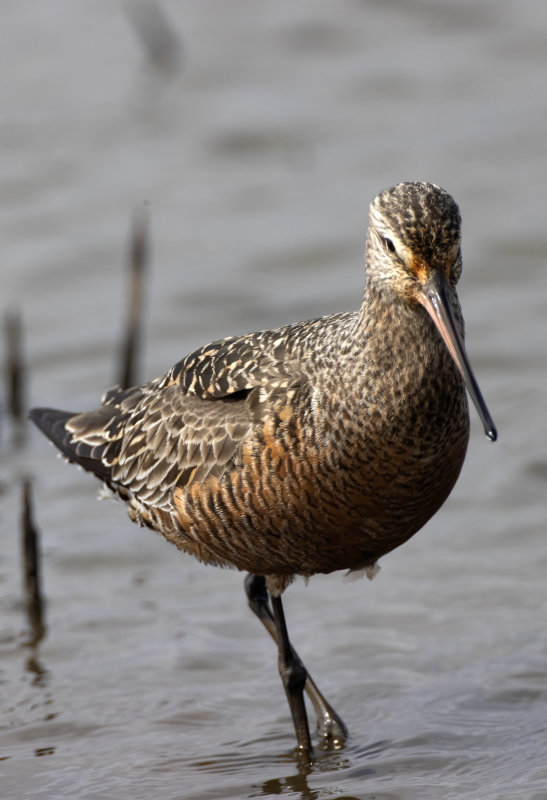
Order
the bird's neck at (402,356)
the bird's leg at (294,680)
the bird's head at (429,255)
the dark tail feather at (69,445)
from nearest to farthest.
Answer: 1. the bird's head at (429,255)
2. the bird's neck at (402,356)
3. the bird's leg at (294,680)
4. the dark tail feather at (69,445)

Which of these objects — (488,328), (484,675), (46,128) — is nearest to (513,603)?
(484,675)

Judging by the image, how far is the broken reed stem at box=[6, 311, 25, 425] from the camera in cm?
1010

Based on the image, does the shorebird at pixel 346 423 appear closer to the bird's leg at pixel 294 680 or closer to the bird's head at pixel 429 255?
the bird's head at pixel 429 255

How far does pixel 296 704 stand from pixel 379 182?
7269mm

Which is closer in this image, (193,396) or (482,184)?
(193,396)

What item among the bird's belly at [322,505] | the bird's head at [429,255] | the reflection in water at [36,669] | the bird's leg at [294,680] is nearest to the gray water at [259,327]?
the reflection in water at [36,669]

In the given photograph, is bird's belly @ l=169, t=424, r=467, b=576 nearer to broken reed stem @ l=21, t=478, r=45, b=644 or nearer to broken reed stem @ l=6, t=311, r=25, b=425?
broken reed stem @ l=21, t=478, r=45, b=644

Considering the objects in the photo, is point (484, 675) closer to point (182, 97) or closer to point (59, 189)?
point (59, 189)

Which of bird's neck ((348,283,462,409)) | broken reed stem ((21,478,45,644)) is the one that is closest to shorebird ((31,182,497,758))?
bird's neck ((348,283,462,409))

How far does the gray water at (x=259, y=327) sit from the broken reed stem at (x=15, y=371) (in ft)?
0.74

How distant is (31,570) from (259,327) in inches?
155

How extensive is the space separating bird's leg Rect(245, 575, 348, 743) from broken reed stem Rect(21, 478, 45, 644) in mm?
1228

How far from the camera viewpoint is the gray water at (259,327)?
23.0ft

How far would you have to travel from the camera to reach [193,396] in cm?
695
